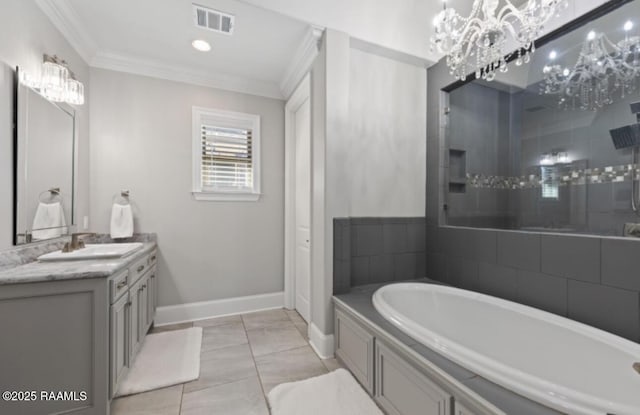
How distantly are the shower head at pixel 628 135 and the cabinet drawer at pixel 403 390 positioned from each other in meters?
1.85

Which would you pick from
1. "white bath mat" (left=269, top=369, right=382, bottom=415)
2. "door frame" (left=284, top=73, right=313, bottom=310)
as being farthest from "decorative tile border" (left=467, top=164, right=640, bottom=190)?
"white bath mat" (left=269, top=369, right=382, bottom=415)

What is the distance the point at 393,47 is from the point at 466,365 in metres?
2.40

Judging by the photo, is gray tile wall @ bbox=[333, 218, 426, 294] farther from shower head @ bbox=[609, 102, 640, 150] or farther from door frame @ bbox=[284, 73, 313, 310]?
shower head @ bbox=[609, 102, 640, 150]

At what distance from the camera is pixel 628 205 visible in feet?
4.89

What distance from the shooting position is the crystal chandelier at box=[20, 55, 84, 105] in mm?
1730

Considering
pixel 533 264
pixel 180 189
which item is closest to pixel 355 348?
pixel 533 264

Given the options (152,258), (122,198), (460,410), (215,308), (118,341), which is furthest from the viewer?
(215,308)

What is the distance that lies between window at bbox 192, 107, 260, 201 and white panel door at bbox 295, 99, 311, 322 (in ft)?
1.60

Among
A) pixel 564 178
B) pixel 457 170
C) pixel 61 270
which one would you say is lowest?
pixel 61 270

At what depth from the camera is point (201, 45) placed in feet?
7.49

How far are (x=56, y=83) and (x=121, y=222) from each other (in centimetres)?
115

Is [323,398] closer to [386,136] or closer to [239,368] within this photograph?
[239,368]

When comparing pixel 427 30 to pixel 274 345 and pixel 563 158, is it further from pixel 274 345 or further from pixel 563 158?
pixel 274 345

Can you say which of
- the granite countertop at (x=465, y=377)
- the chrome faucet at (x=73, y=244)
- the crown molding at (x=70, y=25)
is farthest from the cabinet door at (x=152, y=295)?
the crown molding at (x=70, y=25)
